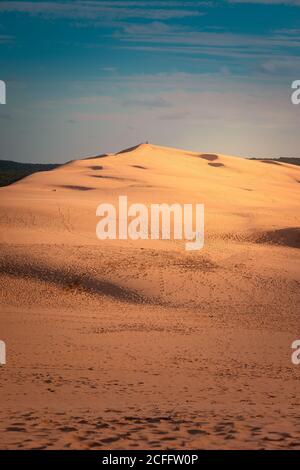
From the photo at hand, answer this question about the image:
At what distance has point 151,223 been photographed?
28.0m

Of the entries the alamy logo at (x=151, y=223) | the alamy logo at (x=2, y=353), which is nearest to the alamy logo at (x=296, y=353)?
the alamy logo at (x=2, y=353)

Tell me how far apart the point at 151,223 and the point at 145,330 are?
39.7 feet

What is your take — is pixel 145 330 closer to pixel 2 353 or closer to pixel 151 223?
pixel 2 353

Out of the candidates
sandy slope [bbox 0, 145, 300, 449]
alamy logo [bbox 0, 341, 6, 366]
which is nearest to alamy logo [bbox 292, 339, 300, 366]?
sandy slope [bbox 0, 145, 300, 449]

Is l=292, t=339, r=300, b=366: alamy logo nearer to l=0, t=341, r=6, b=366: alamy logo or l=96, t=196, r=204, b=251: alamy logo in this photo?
l=0, t=341, r=6, b=366: alamy logo

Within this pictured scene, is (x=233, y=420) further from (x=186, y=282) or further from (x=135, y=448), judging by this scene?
(x=186, y=282)

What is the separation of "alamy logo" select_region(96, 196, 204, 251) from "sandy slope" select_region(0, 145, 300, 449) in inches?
24.3

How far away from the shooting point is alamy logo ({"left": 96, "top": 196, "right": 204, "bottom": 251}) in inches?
1011

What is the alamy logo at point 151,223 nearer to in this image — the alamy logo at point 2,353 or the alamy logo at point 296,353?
the alamy logo at point 296,353

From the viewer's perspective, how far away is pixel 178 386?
39.3ft

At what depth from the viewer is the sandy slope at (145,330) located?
29.5ft

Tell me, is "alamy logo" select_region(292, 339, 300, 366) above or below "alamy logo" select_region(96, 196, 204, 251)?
below

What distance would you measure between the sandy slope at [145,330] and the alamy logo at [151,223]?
0.62m
